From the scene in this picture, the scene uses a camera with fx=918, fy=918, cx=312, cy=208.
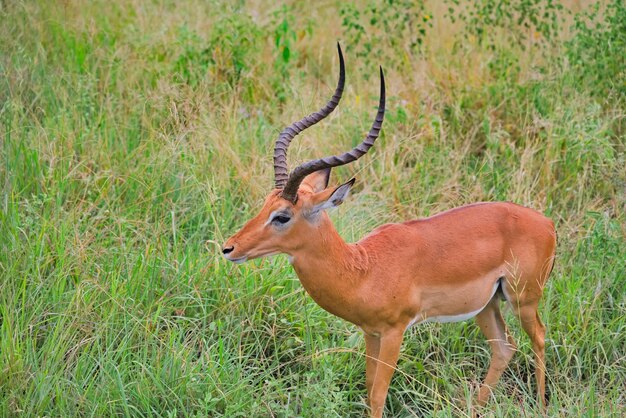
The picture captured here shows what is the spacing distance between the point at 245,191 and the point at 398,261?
5.57 ft

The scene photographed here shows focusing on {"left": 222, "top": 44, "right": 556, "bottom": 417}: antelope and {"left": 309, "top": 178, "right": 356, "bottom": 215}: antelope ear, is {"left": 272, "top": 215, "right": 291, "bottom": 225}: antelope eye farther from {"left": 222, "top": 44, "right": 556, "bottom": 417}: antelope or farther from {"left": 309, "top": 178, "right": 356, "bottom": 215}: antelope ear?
{"left": 309, "top": 178, "right": 356, "bottom": 215}: antelope ear

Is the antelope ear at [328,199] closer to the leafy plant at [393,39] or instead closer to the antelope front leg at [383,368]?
the antelope front leg at [383,368]

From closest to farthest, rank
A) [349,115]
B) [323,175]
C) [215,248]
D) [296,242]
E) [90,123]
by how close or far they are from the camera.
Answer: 1. [296,242]
2. [323,175]
3. [215,248]
4. [90,123]
5. [349,115]

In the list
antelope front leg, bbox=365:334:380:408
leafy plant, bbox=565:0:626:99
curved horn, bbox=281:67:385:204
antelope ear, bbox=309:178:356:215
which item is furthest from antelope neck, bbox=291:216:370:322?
leafy plant, bbox=565:0:626:99

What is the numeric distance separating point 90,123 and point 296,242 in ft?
8.50

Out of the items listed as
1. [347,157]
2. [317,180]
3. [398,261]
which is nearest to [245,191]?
[317,180]

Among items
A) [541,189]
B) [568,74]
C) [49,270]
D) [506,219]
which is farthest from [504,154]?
[49,270]

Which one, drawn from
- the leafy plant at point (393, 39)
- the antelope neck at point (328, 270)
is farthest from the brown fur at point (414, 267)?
the leafy plant at point (393, 39)

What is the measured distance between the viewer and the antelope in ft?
14.0

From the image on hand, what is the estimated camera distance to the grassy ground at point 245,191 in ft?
14.6

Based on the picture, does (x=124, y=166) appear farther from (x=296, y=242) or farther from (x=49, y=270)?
(x=296, y=242)

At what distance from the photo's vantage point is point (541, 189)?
6.34m

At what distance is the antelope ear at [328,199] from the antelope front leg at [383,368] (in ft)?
2.42

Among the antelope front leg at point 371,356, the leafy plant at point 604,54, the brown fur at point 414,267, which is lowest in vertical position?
the antelope front leg at point 371,356
